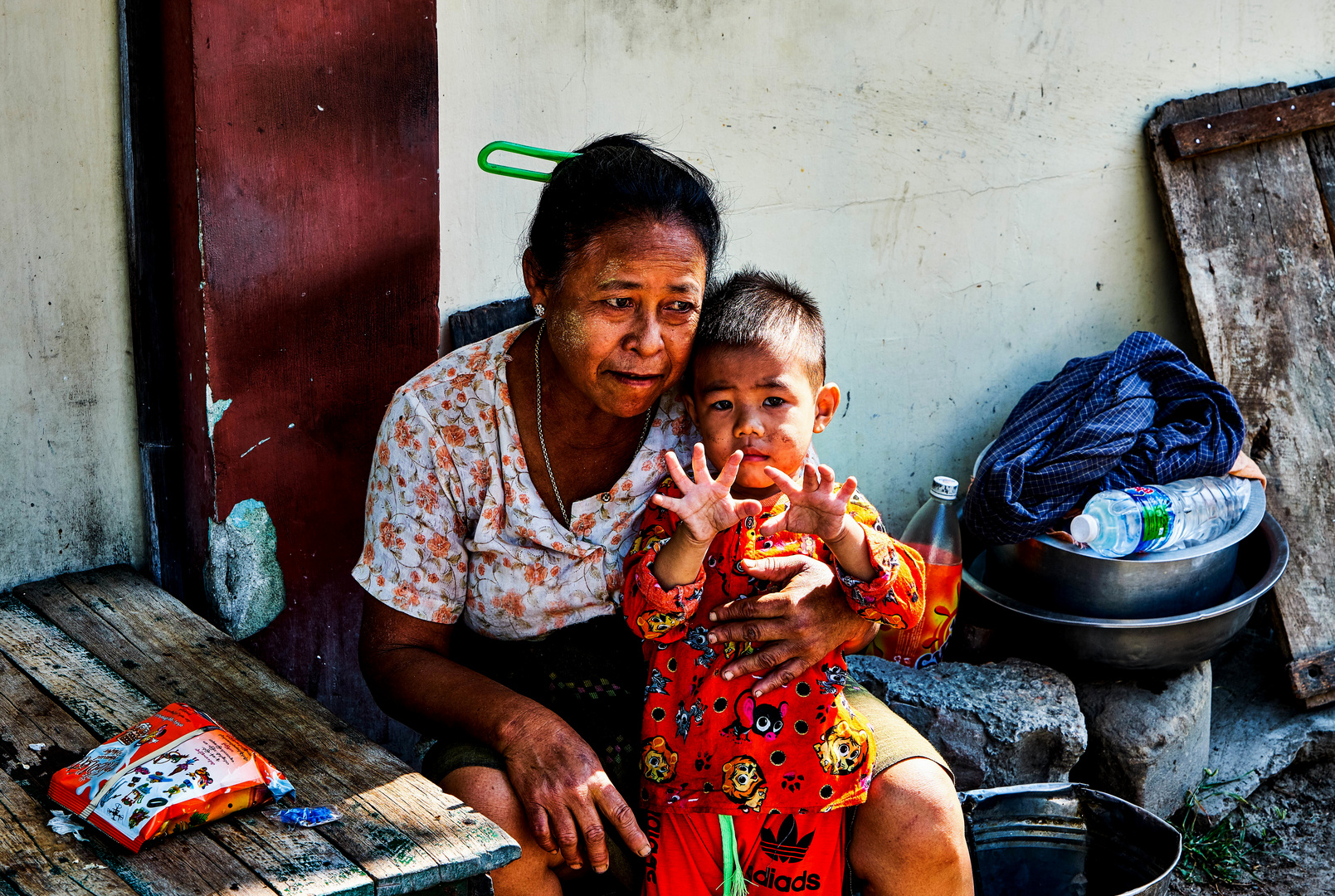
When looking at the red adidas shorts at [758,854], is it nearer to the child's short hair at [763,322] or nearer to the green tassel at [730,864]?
the green tassel at [730,864]

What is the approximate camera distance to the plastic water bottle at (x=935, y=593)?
118 inches

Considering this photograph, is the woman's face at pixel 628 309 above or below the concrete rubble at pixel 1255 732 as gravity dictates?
above

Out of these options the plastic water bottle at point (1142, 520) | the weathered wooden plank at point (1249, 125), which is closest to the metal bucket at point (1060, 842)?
the plastic water bottle at point (1142, 520)

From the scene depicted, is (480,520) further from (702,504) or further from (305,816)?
(305,816)

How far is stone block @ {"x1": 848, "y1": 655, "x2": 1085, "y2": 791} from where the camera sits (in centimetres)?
271

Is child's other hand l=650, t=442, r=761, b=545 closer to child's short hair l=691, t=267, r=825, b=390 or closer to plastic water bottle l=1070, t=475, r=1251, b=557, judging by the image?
child's short hair l=691, t=267, r=825, b=390

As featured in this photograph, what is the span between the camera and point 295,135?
89.7 inches

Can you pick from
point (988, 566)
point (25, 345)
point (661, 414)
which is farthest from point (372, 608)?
point (988, 566)

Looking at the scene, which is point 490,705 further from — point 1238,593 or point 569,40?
point 1238,593

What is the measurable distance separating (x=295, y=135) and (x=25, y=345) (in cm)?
67

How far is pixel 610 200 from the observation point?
196cm

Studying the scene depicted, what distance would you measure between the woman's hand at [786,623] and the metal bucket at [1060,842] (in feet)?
1.94

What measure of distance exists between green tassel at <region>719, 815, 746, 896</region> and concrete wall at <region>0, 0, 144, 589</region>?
144cm

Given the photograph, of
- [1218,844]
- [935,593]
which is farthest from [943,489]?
[1218,844]
